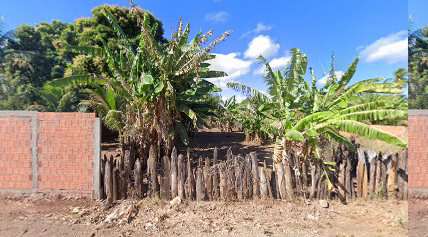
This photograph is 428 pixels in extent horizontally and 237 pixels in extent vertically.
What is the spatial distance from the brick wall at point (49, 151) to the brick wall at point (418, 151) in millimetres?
5488

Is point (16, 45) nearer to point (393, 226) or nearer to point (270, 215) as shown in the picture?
point (270, 215)

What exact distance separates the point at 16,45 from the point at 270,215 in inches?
669

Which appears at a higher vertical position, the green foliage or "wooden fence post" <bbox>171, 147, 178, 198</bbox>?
the green foliage

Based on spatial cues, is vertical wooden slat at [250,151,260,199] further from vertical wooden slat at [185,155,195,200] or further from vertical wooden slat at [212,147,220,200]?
vertical wooden slat at [185,155,195,200]

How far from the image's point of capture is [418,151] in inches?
209

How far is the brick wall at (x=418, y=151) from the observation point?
5.17 metres

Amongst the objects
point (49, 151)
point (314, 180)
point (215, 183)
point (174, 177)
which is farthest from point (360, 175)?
point (49, 151)

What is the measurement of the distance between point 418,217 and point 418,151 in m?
1.11

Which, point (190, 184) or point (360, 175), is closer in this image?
point (190, 184)

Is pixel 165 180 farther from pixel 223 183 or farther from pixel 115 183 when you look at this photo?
pixel 223 183

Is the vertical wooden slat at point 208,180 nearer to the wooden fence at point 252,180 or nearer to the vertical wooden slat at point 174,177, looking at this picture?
the wooden fence at point 252,180

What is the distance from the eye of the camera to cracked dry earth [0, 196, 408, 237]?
4496mm

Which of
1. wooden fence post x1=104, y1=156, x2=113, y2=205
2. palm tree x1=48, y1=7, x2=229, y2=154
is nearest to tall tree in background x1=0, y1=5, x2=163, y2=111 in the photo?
palm tree x1=48, y1=7, x2=229, y2=154

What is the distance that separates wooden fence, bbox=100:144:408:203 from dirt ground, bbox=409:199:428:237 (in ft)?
0.86
